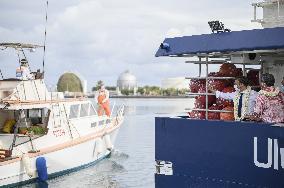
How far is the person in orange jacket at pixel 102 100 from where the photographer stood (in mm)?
28023

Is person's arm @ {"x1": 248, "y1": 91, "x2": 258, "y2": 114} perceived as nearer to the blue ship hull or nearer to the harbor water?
the blue ship hull

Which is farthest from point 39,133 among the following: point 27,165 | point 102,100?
point 102,100

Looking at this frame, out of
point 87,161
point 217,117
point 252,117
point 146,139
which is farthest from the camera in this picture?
point 146,139

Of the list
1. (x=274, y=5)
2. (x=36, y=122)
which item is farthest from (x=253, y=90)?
(x=36, y=122)

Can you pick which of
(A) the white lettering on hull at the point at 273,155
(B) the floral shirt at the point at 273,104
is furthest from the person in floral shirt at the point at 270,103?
(A) the white lettering on hull at the point at 273,155

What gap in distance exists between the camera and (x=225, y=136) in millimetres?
10047

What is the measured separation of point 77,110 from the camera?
25.3 m

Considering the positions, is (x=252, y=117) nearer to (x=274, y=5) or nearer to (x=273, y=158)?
(x=273, y=158)

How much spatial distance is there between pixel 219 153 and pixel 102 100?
1874cm

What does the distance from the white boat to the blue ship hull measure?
938cm

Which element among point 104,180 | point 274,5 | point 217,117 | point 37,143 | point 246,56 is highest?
point 274,5

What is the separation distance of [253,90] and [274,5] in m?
2.99

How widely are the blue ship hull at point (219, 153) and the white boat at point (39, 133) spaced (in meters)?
9.38

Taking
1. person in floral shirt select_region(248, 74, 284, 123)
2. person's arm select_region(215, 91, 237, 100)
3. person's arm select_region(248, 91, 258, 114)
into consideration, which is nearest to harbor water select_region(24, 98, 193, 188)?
person's arm select_region(215, 91, 237, 100)
